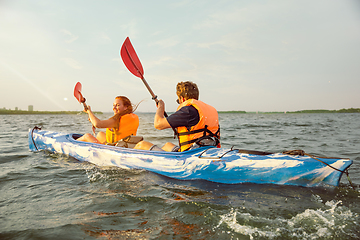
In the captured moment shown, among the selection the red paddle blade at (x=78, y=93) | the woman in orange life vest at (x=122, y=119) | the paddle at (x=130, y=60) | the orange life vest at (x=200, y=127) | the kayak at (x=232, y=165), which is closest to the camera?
the kayak at (x=232, y=165)

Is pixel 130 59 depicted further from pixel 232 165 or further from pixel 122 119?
pixel 232 165

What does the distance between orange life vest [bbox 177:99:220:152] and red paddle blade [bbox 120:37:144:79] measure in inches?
63.9

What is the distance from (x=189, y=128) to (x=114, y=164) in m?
1.80

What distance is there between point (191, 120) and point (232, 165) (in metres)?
0.91

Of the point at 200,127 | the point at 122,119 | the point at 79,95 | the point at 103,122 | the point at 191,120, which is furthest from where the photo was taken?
the point at 79,95

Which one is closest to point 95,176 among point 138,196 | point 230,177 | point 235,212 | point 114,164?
point 114,164

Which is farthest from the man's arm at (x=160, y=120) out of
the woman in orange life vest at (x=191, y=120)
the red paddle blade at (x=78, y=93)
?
the red paddle blade at (x=78, y=93)

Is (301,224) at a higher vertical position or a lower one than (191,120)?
lower

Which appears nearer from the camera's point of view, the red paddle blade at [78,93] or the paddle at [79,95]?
the paddle at [79,95]

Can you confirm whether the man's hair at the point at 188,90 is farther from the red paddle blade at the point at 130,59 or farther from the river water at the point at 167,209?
the river water at the point at 167,209

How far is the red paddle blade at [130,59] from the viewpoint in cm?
457

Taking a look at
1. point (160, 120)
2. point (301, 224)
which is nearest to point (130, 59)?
point (160, 120)

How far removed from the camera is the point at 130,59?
465cm

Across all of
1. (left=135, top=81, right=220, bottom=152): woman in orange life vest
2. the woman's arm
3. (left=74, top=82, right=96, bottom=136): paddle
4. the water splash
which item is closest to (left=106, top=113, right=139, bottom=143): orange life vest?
the woman's arm
